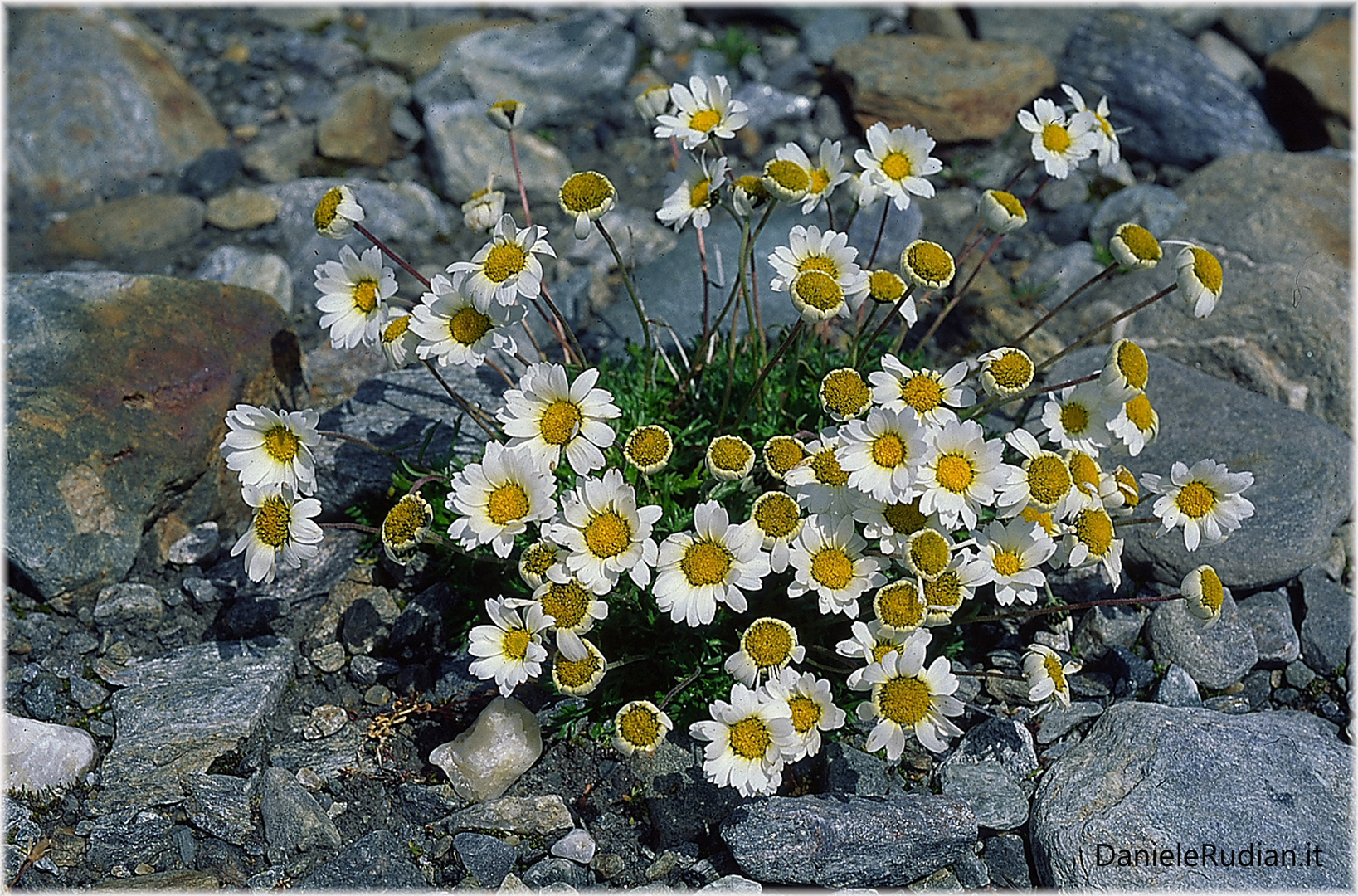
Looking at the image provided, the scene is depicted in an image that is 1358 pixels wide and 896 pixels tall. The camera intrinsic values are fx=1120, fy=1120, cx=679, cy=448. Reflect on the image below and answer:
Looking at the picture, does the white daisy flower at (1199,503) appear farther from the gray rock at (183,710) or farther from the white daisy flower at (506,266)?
the gray rock at (183,710)

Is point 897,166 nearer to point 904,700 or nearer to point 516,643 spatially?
point 904,700

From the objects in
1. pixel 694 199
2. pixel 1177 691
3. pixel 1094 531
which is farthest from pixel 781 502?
pixel 1177 691

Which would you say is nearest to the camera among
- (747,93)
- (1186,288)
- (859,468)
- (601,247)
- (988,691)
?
(859,468)

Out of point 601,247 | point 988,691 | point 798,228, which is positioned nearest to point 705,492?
point 798,228

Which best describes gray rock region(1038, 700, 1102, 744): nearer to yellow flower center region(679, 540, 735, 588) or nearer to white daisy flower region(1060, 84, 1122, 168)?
yellow flower center region(679, 540, 735, 588)

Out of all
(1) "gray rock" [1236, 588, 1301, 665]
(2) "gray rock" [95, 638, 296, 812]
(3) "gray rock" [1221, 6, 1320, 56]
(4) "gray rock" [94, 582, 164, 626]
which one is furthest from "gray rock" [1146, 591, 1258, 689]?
(3) "gray rock" [1221, 6, 1320, 56]

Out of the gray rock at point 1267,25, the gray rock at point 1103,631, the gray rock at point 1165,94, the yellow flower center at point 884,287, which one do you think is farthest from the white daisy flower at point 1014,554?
the gray rock at point 1267,25

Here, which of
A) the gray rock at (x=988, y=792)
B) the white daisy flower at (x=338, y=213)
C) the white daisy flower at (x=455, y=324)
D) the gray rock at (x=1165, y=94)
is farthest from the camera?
the gray rock at (x=1165, y=94)

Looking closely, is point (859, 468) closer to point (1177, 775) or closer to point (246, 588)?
point (1177, 775)
